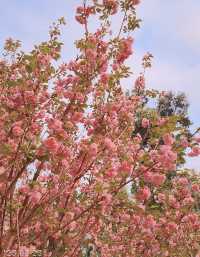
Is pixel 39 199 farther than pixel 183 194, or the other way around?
pixel 183 194

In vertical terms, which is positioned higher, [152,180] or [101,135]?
[101,135]

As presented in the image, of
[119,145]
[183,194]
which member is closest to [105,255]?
[183,194]

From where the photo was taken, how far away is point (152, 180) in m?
5.46

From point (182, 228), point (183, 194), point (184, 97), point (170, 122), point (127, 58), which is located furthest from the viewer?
point (184, 97)

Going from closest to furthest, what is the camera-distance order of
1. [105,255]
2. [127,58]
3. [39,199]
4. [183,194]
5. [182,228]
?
1. [39,199]
2. [127,58]
3. [183,194]
4. [105,255]
5. [182,228]

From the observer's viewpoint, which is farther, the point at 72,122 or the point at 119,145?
the point at 119,145

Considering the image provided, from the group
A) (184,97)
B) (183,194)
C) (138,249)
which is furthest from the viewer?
(184,97)

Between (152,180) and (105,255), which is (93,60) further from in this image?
(105,255)

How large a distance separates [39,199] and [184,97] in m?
20.9

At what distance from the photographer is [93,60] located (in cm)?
583

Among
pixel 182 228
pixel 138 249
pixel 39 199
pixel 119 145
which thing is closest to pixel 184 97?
pixel 182 228

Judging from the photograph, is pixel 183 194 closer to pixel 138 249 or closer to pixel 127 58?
pixel 138 249

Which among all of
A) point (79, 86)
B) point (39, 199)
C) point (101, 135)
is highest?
point (79, 86)

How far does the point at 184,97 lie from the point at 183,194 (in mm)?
17811
